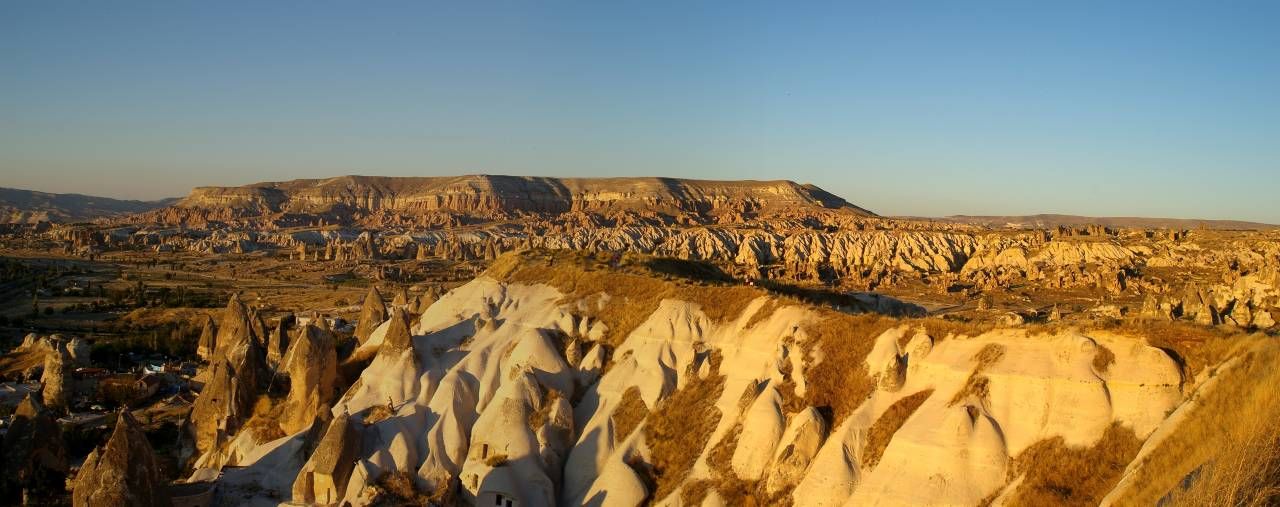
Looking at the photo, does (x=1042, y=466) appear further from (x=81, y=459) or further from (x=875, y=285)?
(x=875, y=285)

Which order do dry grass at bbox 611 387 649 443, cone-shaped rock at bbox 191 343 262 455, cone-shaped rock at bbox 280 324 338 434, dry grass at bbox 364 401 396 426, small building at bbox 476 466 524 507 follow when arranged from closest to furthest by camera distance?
1. small building at bbox 476 466 524 507
2. dry grass at bbox 611 387 649 443
3. dry grass at bbox 364 401 396 426
4. cone-shaped rock at bbox 280 324 338 434
5. cone-shaped rock at bbox 191 343 262 455

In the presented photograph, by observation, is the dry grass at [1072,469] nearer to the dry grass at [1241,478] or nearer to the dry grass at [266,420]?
the dry grass at [1241,478]

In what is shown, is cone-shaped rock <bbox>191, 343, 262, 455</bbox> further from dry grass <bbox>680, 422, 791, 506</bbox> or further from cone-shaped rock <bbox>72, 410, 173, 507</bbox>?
dry grass <bbox>680, 422, 791, 506</bbox>

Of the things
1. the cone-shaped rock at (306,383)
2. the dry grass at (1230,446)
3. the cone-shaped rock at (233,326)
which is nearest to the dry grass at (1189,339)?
the dry grass at (1230,446)

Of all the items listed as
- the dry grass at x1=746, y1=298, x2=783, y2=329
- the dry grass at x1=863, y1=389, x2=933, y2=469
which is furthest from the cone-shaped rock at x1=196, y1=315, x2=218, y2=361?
the dry grass at x1=863, y1=389, x2=933, y2=469

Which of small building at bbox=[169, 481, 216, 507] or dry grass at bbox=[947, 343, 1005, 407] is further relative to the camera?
small building at bbox=[169, 481, 216, 507]

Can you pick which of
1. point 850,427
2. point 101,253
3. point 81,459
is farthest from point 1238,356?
point 101,253
